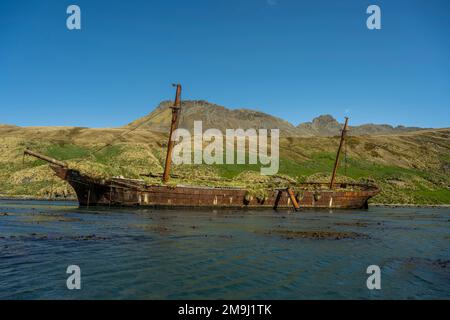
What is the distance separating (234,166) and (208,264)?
6407 cm

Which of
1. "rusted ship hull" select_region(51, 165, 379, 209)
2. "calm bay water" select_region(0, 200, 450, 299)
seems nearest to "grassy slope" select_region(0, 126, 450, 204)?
"rusted ship hull" select_region(51, 165, 379, 209)

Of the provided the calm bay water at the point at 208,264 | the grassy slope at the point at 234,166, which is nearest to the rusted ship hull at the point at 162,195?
the grassy slope at the point at 234,166

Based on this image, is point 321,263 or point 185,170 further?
point 185,170

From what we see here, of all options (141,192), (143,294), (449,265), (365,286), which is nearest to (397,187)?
(141,192)

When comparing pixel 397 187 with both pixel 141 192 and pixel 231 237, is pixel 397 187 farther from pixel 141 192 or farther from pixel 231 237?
pixel 231 237

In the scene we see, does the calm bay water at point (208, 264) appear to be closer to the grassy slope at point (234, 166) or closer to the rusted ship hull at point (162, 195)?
the rusted ship hull at point (162, 195)

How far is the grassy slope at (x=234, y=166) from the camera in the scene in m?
61.2

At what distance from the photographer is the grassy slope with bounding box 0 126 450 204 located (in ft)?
201

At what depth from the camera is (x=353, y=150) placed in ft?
373

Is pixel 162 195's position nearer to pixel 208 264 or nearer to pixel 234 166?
pixel 208 264

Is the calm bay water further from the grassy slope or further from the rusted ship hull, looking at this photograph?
the grassy slope

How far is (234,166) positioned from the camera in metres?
77.8

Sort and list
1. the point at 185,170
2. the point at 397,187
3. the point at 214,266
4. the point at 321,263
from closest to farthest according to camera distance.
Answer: the point at 214,266 < the point at 321,263 < the point at 185,170 < the point at 397,187
